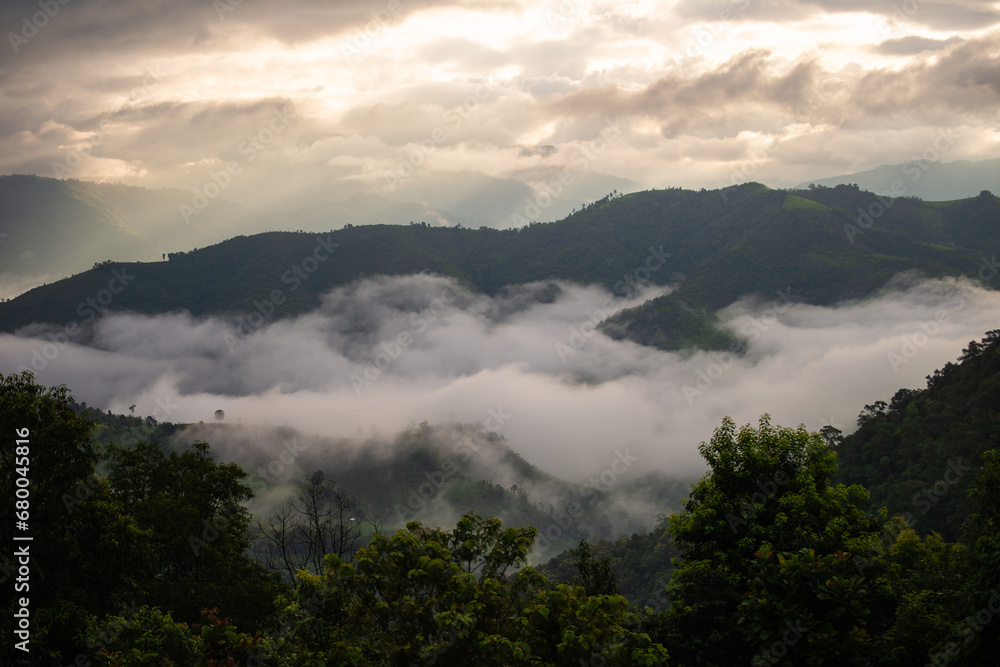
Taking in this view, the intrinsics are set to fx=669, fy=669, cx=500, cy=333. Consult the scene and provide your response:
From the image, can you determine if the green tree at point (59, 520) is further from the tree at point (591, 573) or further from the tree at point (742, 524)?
the tree at point (742, 524)

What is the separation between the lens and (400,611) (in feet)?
47.9

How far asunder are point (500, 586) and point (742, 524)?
1178 centimetres

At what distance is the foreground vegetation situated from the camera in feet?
47.7

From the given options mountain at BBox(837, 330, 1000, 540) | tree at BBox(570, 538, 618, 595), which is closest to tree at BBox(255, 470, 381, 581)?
tree at BBox(570, 538, 618, 595)

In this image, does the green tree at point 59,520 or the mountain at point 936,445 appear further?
the mountain at point 936,445

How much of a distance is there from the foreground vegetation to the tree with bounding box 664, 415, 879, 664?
66 millimetres

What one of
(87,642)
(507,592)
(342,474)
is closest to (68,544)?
(87,642)

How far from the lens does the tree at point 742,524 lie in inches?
803

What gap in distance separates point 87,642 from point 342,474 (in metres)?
175

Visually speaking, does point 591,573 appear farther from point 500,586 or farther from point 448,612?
point 448,612

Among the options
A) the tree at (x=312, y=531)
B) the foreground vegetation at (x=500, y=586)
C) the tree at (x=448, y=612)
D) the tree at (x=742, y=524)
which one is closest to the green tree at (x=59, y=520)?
the foreground vegetation at (x=500, y=586)

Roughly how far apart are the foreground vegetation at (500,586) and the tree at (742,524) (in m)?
0.07

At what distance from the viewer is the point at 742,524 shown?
23.2 meters

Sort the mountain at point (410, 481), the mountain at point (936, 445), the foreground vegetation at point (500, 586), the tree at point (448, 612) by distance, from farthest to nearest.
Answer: the mountain at point (410, 481) < the mountain at point (936, 445) < the foreground vegetation at point (500, 586) < the tree at point (448, 612)
